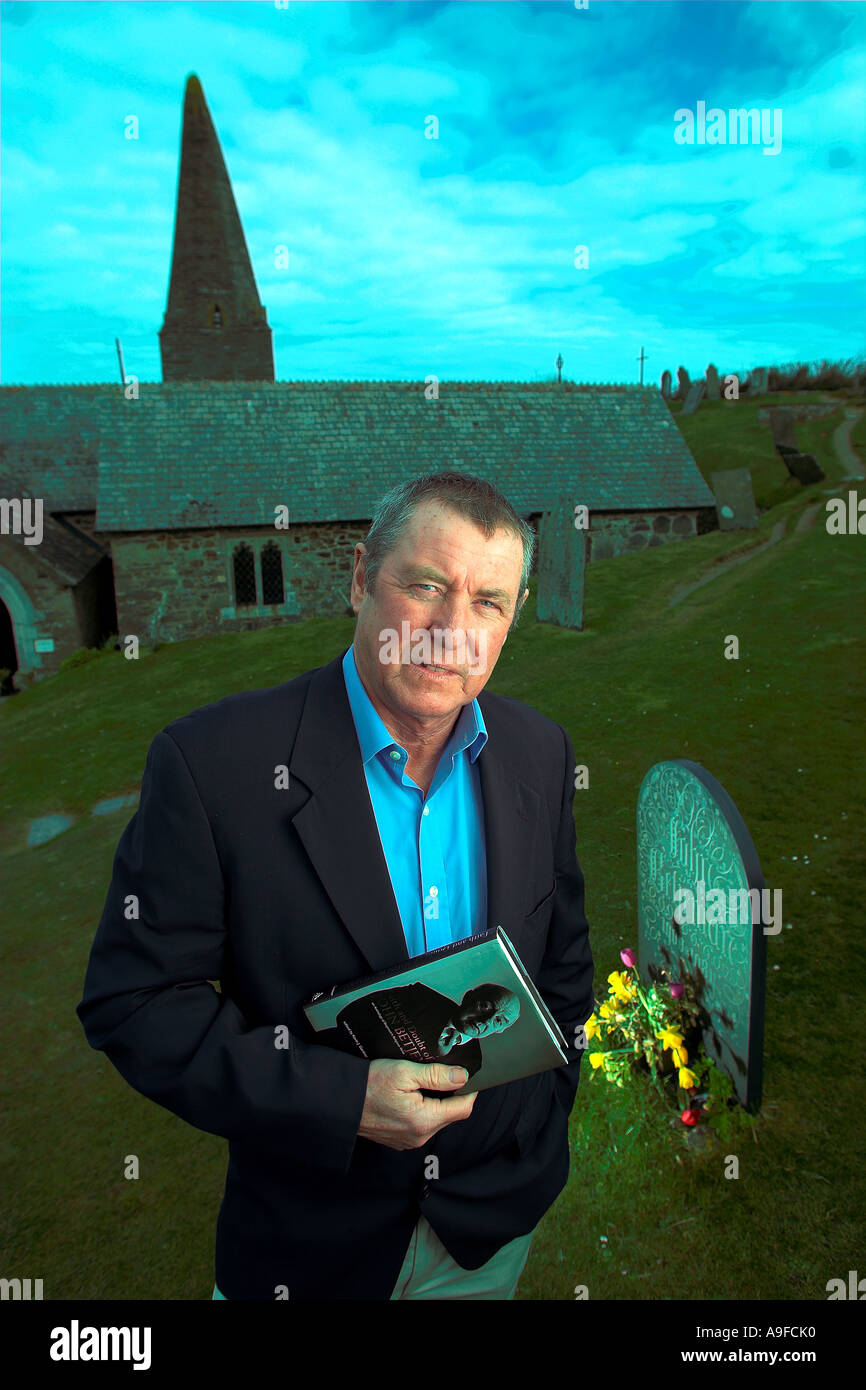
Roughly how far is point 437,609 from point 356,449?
825 inches

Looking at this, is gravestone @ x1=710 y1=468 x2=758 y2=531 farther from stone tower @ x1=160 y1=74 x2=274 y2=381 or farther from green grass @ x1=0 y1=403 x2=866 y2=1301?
stone tower @ x1=160 y1=74 x2=274 y2=381

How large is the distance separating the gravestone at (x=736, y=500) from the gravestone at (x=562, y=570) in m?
5.66

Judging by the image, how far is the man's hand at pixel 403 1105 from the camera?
2051 mm

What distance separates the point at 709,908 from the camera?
4441 millimetres

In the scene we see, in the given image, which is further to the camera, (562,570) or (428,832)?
(562,570)

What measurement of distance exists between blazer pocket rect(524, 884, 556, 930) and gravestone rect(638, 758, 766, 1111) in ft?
5.39

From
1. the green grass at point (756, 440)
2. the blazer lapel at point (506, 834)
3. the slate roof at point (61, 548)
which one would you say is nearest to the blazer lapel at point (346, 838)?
the blazer lapel at point (506, 834)

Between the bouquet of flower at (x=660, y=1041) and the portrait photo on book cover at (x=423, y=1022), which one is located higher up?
the portrait photo on book cover at (x=423, y=1022)

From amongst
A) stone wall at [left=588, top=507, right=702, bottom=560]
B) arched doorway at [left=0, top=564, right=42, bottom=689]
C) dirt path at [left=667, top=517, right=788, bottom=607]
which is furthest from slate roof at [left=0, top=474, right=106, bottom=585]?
dirt path at [left=667, top=517, right=788, bottom=607]

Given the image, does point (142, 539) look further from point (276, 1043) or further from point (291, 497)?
point (276, 1043)

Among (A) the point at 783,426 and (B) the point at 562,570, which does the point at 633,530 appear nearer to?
(A) the point at 783,426

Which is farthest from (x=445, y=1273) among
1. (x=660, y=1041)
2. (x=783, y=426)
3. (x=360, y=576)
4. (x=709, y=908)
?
(x=783, y=426)

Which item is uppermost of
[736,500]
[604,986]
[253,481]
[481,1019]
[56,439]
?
[56,439]

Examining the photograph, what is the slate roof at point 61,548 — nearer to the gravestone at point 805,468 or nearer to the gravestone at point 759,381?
the gravestone at point 805,468
